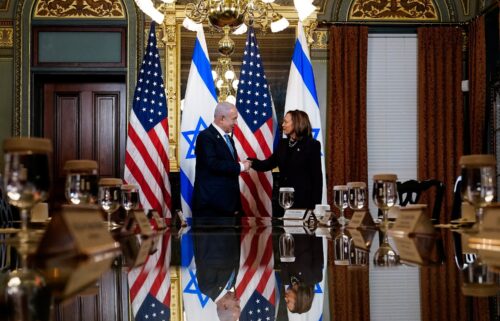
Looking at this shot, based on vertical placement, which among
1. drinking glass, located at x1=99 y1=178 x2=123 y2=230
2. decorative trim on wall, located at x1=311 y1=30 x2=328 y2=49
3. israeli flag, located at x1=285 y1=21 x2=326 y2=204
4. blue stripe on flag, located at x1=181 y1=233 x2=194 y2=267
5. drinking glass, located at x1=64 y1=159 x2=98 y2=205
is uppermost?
decorative trim on wall, located at x1=311 y1=30 x2=328 y2=49

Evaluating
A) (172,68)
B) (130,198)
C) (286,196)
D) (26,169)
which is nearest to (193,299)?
(26,169)

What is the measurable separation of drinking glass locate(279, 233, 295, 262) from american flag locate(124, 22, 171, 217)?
406cm

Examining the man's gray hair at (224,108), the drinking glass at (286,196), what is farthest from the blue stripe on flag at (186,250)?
the man's gray hair at (224,108)

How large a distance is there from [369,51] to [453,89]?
3.39 ft

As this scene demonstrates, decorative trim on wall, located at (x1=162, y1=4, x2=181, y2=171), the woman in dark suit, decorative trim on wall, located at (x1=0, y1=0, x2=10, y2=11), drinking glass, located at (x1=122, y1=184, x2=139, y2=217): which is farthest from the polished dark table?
decorative trim on wall, located at (x1=0, y1=0, x2=10, y2=11)

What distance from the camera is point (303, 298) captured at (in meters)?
1.26

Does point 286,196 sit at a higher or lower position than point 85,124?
lower

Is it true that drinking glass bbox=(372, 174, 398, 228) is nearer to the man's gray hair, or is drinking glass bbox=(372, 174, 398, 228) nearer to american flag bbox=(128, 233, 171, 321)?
american flag bbox=(128, 233, 171, 321)

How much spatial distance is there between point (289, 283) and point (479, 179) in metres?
0.77

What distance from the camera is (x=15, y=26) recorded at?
8391 mm

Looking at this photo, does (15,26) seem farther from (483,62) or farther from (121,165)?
(483,62)

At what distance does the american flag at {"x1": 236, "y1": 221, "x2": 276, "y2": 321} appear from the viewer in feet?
3.63

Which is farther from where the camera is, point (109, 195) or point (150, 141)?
point (150, 141)

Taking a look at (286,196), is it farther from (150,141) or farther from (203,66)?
(203,66)
